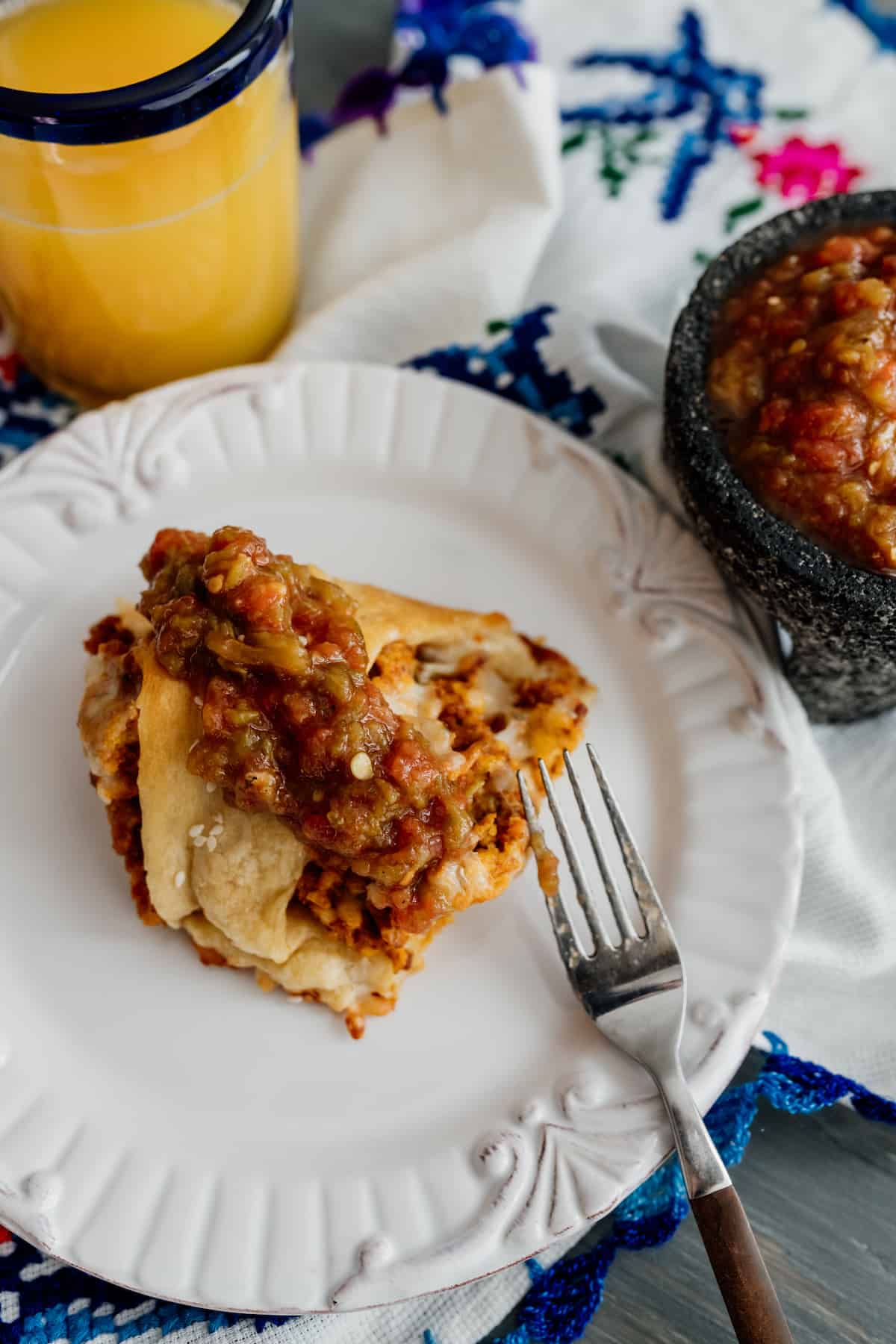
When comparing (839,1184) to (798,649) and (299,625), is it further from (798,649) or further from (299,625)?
(299,625)

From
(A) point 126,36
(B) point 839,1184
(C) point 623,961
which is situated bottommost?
(B) point 839,1184

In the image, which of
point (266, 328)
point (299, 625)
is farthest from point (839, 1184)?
point (266, 328)

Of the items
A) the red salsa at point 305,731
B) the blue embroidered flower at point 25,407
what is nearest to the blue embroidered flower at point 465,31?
the blue embroidered flower at point 25,407

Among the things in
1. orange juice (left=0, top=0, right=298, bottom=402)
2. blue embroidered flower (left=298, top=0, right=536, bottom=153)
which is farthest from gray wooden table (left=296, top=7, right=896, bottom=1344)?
blue embroidered flower (left=298, top=0, right=536, bottom=153)

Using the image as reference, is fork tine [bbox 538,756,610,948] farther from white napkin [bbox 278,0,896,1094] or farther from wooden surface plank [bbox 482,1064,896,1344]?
white napkin [bbox 278,0,896,1094]

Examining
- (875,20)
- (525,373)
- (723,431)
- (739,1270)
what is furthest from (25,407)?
(875,20)

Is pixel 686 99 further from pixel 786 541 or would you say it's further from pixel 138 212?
pixel 786 541
